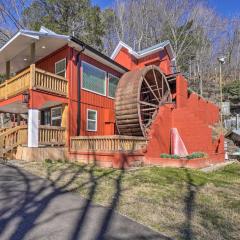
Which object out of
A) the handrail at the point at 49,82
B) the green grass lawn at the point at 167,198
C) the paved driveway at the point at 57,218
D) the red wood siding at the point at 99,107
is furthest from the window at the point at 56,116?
the paved driveway at the point at 57,218

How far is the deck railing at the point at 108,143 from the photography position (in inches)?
455

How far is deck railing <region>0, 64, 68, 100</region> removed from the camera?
1250 centimetres

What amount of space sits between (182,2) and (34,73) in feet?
104

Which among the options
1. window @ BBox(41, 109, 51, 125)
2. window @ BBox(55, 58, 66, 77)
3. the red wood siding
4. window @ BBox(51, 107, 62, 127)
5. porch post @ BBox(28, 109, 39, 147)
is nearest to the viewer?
porch post @ BBox(28, 109, 39, 147)

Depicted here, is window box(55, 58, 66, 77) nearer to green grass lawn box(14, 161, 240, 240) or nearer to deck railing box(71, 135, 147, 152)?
deck railing box(71, 135, 147, 152)

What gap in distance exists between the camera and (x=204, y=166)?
45.1ft

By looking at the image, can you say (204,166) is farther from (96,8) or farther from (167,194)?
(96,8)

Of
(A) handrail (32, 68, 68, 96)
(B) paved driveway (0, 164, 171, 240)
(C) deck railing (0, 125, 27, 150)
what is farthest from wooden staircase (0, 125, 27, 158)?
(B) paved driveway (0, 164, 171, 240)

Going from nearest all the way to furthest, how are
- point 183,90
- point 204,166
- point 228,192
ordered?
point 228,192 < point 204,166 < point 183,90

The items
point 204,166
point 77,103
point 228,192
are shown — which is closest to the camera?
point 228,192

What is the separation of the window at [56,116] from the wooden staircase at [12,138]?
8.76 ft

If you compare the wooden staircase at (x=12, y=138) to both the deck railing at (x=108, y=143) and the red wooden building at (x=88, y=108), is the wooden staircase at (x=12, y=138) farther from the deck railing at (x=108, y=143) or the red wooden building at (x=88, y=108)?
the deck railing at (x=108, y=143)

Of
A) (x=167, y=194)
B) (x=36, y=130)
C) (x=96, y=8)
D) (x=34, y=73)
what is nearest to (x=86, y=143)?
(x=36, y=130)

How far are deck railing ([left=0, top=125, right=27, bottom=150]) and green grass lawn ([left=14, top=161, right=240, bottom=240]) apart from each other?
2998mm
